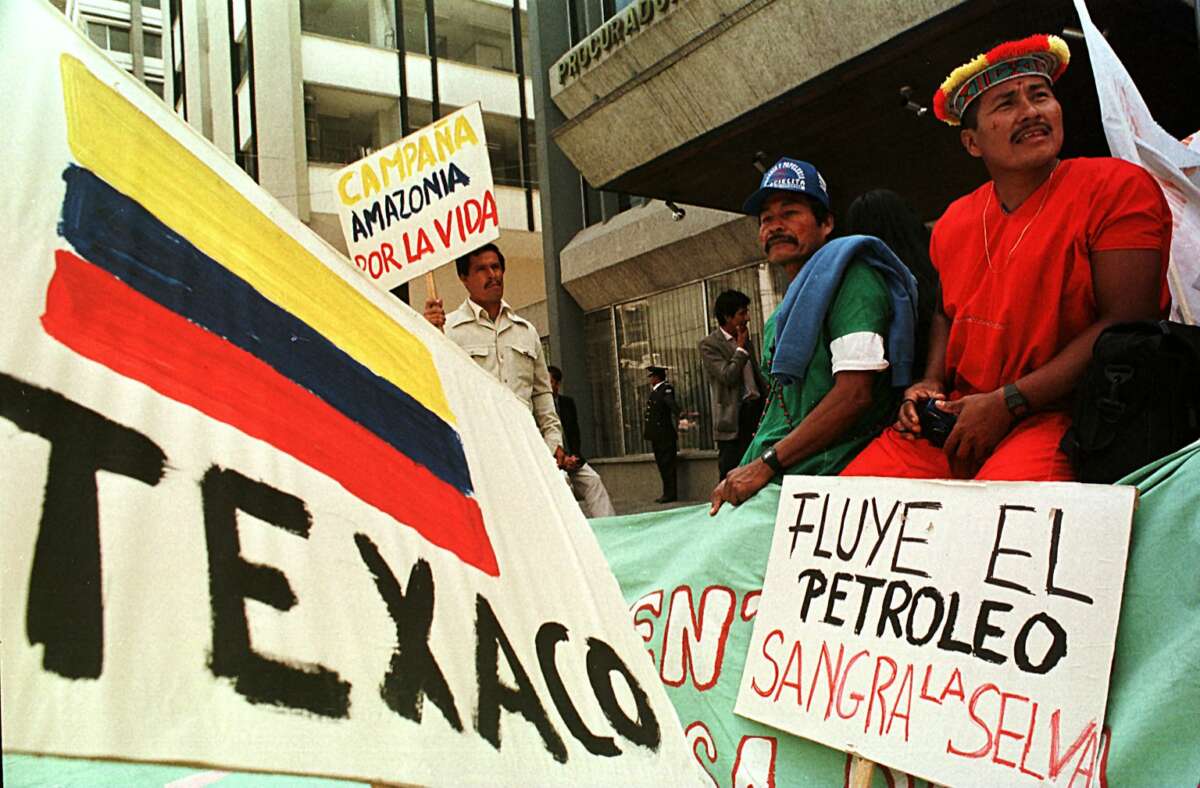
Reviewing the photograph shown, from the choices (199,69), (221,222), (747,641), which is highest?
(199,69)

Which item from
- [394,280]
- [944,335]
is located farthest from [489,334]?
[944,335]

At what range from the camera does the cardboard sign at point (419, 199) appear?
4.88 m

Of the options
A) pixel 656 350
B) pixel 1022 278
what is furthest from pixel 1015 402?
pixel 656 350

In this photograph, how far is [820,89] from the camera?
6.32 m

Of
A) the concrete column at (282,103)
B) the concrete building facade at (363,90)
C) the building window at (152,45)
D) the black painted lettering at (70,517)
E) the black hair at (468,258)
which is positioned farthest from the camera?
the building window at (152,45)

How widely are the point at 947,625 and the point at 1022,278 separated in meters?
0.81

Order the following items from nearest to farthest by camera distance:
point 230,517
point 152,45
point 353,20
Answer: point 230,517
point 353,20
point 152,45

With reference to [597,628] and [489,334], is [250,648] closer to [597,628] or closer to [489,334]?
[597,628]

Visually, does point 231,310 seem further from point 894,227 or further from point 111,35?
point 111,35

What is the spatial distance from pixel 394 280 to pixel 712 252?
18.9 feet

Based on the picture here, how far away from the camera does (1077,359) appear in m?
2.05

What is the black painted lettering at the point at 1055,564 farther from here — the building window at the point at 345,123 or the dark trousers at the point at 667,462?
the building window at the point at 345,123

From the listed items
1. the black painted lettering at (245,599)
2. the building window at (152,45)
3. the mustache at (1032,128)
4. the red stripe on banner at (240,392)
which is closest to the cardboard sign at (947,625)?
the mustache at (1032,128)

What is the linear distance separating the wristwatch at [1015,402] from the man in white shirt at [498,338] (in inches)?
95.2
